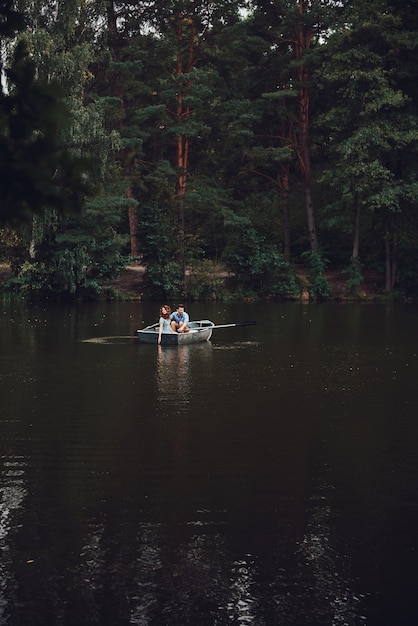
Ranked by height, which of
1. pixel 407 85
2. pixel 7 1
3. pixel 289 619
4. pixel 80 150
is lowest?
pixel 289 619

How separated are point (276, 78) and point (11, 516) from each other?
169 feet

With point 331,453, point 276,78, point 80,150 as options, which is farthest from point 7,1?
point 276,78

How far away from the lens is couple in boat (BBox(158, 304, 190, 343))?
30.9 metres

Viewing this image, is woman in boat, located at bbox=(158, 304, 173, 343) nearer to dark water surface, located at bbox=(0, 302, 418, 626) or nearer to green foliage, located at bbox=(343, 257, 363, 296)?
dark water surface, located at bbox=(0, 302, 418, 626)

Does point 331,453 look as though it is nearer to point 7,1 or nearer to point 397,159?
point 7,1

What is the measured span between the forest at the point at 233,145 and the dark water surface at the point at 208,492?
86.9 ft

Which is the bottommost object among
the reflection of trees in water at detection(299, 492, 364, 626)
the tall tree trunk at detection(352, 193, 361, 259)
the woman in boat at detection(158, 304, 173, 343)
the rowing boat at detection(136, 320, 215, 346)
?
→ the reflection of trees in water at detection(299, 492, 364, 626)

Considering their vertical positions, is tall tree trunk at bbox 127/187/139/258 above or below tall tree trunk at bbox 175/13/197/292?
below

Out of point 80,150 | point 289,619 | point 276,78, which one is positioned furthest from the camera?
point 276,78

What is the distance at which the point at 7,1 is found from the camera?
260 inches

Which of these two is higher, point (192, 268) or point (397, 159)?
point (397, 159)

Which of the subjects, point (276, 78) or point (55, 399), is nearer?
point (55, 399)

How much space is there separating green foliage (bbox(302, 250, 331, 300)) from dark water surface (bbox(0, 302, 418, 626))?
94.7 feet

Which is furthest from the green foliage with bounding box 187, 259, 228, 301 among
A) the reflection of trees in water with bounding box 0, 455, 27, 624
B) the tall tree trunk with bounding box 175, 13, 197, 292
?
the reflection of trees in water with bounding box 0, 455, 27, 624
